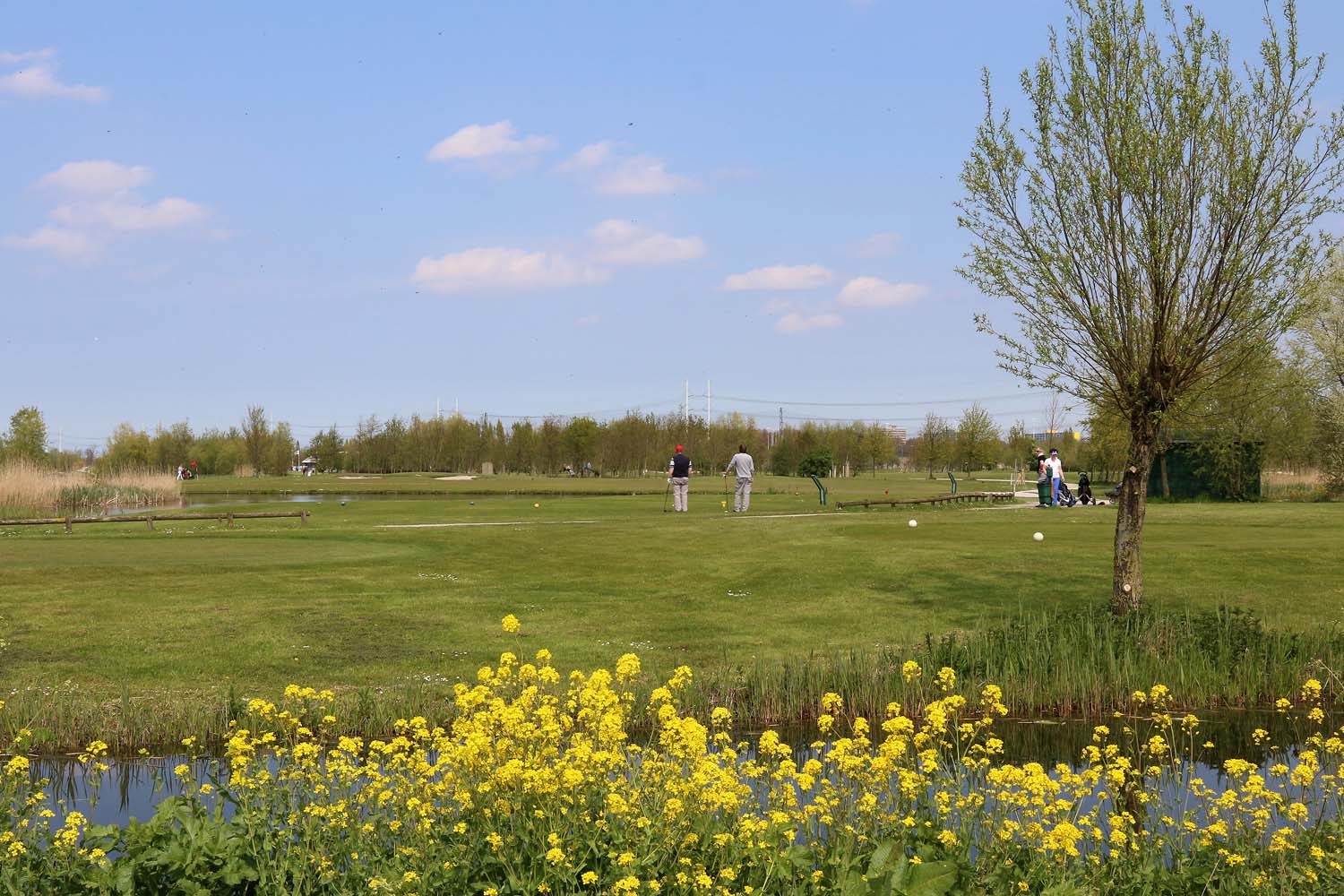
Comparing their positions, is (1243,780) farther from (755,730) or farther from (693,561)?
(693,561)

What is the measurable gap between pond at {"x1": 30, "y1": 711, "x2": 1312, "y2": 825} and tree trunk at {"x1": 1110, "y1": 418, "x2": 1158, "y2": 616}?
3.18 metres

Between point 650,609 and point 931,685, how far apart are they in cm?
673

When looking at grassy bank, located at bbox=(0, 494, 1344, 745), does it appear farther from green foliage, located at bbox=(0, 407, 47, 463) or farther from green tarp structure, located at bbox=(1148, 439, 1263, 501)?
green foliage, located at bbox=(0, 407, 47, 463)

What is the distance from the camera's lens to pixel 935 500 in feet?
142

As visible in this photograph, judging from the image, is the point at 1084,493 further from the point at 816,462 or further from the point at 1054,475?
the point at 816,462

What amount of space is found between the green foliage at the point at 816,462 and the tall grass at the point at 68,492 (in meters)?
52.0

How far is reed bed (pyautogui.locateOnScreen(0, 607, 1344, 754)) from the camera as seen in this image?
1063 centimetres

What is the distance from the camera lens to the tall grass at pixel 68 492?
148 feet

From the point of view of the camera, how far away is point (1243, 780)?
877 centimetres

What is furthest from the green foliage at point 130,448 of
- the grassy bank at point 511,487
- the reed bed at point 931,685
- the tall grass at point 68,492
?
the reed bed at point 931,685

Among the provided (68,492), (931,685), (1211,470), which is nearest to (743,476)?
(1211,470)

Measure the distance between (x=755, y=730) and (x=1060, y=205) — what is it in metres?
8.13

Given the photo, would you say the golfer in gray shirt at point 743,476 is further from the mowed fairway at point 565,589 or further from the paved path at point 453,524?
the paved path at point 453,524

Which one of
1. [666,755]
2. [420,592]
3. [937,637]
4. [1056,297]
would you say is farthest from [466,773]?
[420,592]
